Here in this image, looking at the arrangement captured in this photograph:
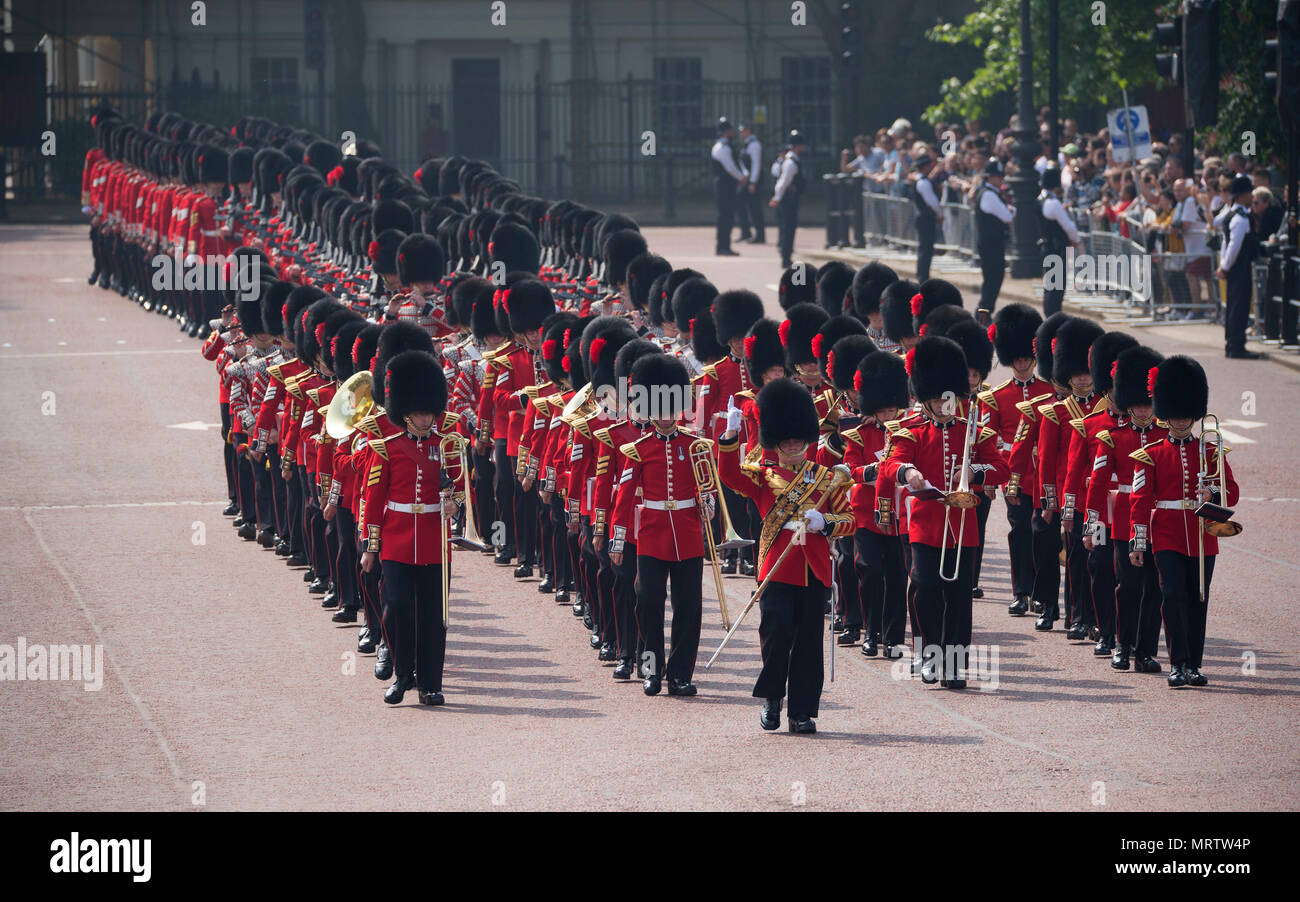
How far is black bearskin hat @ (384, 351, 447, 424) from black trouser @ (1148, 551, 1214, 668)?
312 centimetres

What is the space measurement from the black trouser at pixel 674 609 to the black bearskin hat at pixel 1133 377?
2010 millimetres

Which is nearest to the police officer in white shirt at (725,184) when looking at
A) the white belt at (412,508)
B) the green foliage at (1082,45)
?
the green foliage at (1082,45)

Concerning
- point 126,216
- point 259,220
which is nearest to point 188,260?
point 259,220

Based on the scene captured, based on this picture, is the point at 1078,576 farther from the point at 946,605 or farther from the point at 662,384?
the point at 662,384

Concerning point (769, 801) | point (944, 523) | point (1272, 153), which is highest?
point (1272, 153)

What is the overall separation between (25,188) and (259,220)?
14710 millimetres

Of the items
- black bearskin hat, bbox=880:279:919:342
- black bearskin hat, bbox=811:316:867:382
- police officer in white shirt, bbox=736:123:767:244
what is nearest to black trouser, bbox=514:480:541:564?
black bearskin hat, bbox=811:316:867:382

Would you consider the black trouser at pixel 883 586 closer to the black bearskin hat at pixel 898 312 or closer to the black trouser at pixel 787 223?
the black bearskin hat at pixel 898 312

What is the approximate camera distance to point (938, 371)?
386 inches

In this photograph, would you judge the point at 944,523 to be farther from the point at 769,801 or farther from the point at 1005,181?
the point at 1005,181

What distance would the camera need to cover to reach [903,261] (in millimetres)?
26672

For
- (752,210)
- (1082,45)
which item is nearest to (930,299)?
(1082,45)

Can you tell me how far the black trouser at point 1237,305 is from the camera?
18562 mm
